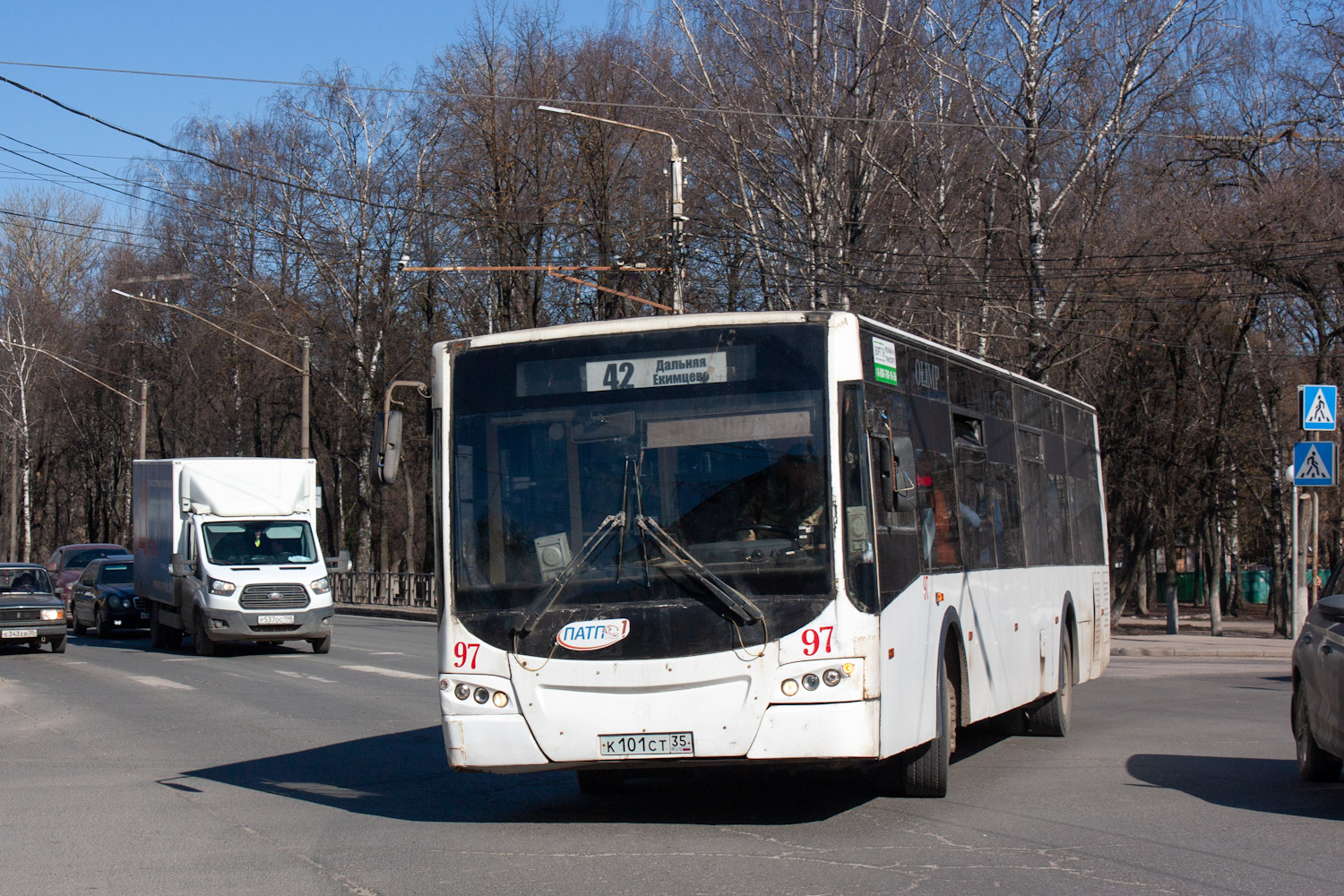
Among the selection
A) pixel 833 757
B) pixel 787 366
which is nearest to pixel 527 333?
pixel 787 366

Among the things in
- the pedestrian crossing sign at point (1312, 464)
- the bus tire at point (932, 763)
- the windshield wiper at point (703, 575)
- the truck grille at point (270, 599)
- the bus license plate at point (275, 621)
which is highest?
the pedestrian crossing sign at point (1312, 464)

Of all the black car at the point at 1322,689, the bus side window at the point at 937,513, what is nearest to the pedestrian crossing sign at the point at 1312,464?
the black car at the point at 1322,689

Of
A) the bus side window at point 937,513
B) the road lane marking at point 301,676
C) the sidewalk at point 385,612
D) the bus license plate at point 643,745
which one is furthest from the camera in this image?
the sidewalk at point 385,612

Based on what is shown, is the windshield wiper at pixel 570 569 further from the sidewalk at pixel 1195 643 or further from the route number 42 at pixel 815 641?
the sidewalk at pixel 1195 643

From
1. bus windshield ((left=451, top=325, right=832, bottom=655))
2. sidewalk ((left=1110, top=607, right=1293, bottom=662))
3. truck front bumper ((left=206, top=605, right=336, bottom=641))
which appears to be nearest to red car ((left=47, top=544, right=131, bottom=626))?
truck front bumper ((left=206, top=605, right=336, bottom=641))

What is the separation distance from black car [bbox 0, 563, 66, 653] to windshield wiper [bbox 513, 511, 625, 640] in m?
19.5

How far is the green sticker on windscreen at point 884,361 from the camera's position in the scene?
8.25 m

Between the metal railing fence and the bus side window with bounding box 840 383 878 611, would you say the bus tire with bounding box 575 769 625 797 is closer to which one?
the bus side window with bounding box 840 383 878 611

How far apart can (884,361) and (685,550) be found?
5.45ft

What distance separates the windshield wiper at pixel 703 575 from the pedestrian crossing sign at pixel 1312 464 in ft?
49.0

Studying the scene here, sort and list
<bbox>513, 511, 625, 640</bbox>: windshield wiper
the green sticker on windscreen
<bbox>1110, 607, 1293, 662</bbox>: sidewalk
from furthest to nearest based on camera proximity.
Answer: <bbox>1110, 607, 1293, 662</bbox>: sidewalk < the green sticker on windscreen < <bbox>513, 511, 625, 640</bbox>: windshield wiper

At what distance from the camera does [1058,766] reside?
33.8 ft

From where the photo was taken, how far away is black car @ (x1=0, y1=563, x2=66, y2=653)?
2494cm

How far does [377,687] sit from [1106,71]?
18.2 metres
